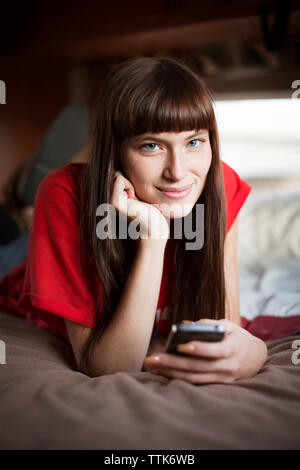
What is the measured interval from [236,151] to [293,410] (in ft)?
5.07

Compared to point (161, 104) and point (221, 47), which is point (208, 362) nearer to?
point (161, 104)

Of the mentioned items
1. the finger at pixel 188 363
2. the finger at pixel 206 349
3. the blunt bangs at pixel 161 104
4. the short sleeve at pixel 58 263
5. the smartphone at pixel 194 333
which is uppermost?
the blunt bangs at pixel 161 104

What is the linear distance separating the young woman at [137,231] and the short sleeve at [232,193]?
0.24ft

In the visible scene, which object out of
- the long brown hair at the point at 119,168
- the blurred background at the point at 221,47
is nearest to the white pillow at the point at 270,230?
the blurred background at the point at 221,47

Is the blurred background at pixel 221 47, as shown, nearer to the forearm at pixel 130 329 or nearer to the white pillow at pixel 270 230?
the white pillow at pixel 270 230

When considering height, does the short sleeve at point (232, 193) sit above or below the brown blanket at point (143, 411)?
above

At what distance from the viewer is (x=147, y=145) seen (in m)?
0.85

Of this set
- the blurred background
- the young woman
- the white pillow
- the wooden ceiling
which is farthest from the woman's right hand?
the wooden ceiling

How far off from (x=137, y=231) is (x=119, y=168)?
0.14 m

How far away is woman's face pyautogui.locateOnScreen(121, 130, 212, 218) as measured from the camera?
84cm

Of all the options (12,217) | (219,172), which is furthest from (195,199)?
(12,217)

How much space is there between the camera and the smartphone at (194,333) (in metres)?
0.66

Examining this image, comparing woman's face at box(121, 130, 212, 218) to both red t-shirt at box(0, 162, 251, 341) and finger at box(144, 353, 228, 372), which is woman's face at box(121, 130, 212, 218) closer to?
red t-shirt at box(0, 162, 251, 341)

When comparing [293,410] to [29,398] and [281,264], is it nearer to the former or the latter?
[29,398]
